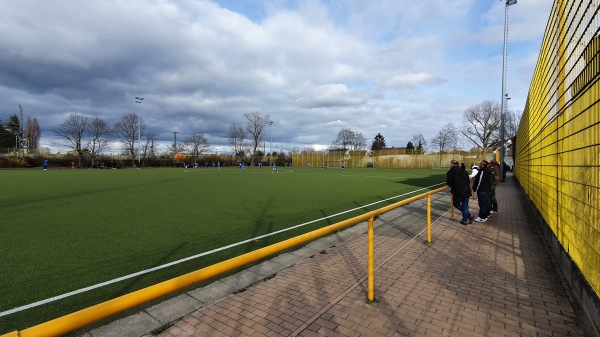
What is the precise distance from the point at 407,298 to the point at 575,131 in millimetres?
3003

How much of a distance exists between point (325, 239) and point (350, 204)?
18.1 feet

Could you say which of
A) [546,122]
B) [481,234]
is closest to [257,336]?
[481,234]

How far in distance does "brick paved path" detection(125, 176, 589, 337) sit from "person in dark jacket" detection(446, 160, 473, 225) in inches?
81.1

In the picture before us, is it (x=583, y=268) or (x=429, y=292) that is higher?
(x=583, y=268)

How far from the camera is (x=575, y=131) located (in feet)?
13.7

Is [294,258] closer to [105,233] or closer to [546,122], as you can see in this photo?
[105,233]

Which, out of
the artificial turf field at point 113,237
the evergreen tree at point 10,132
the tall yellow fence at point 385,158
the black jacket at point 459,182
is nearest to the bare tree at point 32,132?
the evergreen tree at point 10,132

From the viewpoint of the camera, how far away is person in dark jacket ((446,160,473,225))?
8504mm

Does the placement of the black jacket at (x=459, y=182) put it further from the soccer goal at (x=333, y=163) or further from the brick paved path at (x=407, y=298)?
the soccer goal at (x=333, y=163)

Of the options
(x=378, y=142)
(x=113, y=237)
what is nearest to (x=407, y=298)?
(x=113, y=237)

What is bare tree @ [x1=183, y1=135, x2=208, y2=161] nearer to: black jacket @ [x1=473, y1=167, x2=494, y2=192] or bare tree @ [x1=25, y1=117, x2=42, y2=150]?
bare tree @ [x1=25, y1=117, x2=42, y2=150]

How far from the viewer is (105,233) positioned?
7.43 meters

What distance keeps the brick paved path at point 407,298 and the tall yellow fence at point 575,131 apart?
61cm

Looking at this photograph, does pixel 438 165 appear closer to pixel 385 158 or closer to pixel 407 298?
pixel 385 158
